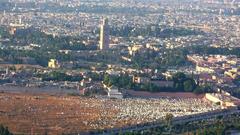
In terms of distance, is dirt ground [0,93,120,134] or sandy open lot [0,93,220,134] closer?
dirt ground [0,93,120,134]

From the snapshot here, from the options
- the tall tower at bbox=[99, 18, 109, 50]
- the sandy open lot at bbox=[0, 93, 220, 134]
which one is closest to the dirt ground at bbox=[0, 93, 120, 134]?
the sandy open lot at bbox=[0, 93, 220, 134]

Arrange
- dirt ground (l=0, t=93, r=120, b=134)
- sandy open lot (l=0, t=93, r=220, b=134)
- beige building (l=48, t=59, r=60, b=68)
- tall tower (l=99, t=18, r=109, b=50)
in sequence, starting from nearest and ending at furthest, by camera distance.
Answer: dirt ground (l=0, t=93, r=120, b=134), sandy open lot (l=0, t=93, r=220, b=134), beige building (l=48, t=59, r=60, b=68), tall tower (l=99, t=18, r=109, b=50)

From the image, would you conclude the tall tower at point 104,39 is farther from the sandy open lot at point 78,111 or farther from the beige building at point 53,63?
the sandy open lot at point 78,111

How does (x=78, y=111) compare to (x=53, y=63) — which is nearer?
(x=78, y=111)

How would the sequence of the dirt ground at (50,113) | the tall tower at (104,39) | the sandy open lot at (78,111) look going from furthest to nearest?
the tall tower at (104,39) → the sandy open lot at (78,111) → the dirt ground at (50,113)

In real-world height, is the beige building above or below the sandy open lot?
below

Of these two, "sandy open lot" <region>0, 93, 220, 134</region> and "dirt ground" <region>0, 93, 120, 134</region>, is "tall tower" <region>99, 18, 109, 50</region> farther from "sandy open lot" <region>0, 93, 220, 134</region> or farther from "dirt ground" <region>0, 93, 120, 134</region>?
"dirt ground" <region>0, 93, 120, 134</region>

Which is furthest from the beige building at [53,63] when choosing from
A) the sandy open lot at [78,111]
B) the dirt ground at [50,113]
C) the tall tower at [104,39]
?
the dirt ground at [50,113]

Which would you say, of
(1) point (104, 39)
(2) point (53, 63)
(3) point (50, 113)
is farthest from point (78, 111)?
(1) point (104, 39)

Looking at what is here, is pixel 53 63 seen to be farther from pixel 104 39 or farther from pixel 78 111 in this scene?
pixel 78 111
